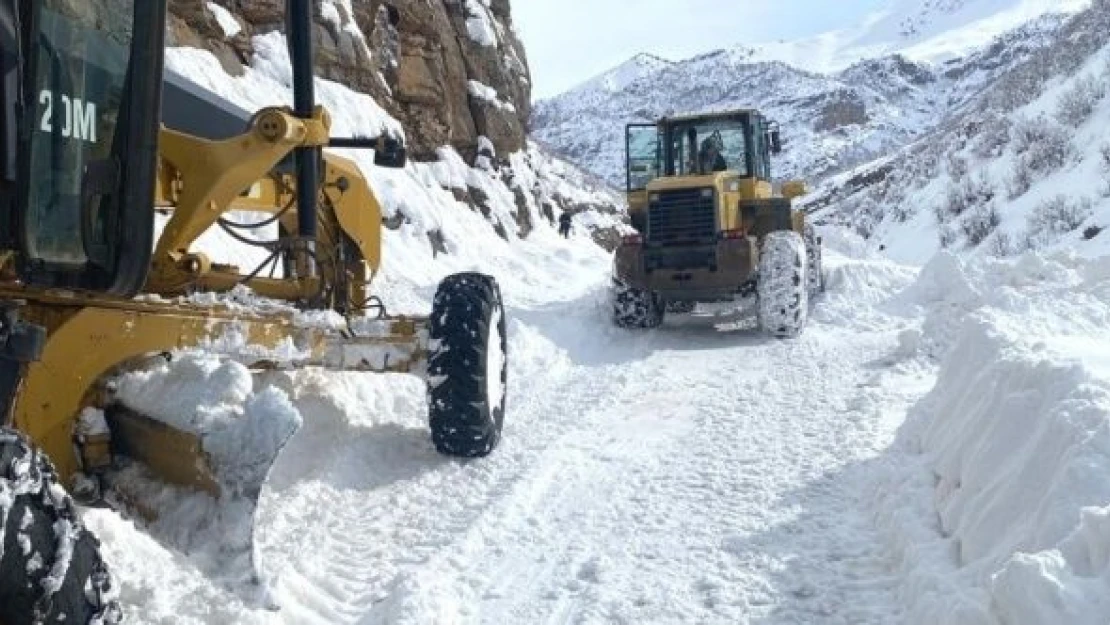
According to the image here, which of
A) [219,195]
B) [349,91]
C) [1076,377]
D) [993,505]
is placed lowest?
[993,505]

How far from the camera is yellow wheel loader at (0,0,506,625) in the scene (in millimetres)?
2559

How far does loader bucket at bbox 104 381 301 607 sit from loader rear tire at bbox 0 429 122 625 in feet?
3.37

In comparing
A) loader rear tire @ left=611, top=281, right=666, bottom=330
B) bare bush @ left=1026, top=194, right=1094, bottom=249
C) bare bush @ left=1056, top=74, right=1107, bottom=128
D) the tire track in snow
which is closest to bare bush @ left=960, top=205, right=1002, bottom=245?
bare bush @ left=1026, top=194, right=1094, bottom=249

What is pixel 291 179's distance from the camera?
6.73 meters

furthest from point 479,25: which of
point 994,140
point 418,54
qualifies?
point 994,140

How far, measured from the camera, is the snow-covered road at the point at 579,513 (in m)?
3.89

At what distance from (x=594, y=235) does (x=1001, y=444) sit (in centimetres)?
3302

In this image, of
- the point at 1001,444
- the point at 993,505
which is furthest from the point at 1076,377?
the point at 993,505

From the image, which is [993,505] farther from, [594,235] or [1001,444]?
[594,235]

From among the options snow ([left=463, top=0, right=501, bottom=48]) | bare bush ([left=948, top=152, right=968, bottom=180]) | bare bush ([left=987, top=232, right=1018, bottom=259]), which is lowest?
bare bush ([left=987, top=232, right=1018, bottom=259])

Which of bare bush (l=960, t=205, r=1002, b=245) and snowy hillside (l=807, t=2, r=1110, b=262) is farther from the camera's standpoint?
bare bush (l=960, t=205, r=1002, b=245)

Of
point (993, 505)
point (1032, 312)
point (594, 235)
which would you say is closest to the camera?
point (993, 505)

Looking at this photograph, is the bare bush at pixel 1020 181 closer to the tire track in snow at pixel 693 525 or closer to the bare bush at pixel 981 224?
the bare bush at pixel 981 224

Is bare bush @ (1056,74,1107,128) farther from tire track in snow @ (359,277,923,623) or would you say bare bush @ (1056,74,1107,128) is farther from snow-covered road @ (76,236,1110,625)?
tire track in snow @ (359,277,923,623)
